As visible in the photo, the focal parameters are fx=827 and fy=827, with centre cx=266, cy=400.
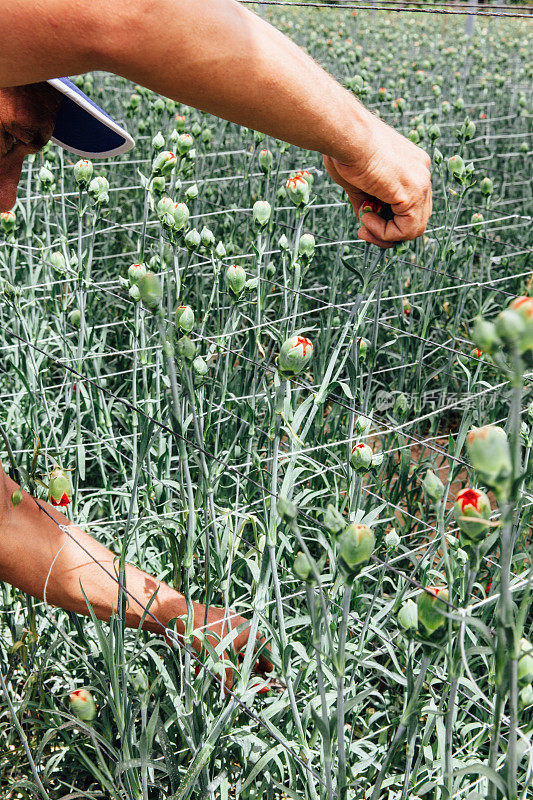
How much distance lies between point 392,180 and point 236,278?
9.8 inches

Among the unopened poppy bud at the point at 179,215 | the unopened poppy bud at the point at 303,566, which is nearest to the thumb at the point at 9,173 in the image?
the unopened poppy bud at the point at 179,215

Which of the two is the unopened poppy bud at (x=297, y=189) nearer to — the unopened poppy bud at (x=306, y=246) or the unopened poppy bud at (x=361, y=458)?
the unopened poppy bud at (x=306, y=246)

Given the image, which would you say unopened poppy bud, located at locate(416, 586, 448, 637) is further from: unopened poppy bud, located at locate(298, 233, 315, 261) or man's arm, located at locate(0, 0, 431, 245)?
unopened poppy bud, located at locate(298, 233, 315, 261)

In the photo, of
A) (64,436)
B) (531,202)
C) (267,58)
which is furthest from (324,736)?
(531,202)

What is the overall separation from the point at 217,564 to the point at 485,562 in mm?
493

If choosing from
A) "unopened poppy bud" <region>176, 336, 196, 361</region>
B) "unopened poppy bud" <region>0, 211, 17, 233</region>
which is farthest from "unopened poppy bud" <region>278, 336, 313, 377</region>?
"unopened poppy bud" <region>0, 211, 17, 233</region>

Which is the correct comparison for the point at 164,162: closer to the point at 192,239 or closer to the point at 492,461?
the point at 192,239

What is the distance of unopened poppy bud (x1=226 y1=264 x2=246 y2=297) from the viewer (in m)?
1.08

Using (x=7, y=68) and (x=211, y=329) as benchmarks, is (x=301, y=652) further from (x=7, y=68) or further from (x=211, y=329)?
(x=211, y=329)

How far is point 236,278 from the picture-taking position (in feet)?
3.56

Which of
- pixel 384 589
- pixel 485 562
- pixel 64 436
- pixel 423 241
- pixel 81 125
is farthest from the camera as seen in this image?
pixel 423 241

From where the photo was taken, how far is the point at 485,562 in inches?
55.2

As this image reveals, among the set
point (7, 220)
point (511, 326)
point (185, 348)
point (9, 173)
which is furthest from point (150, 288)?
point (7, 220)

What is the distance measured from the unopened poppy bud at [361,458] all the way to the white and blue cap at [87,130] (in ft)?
1.73
